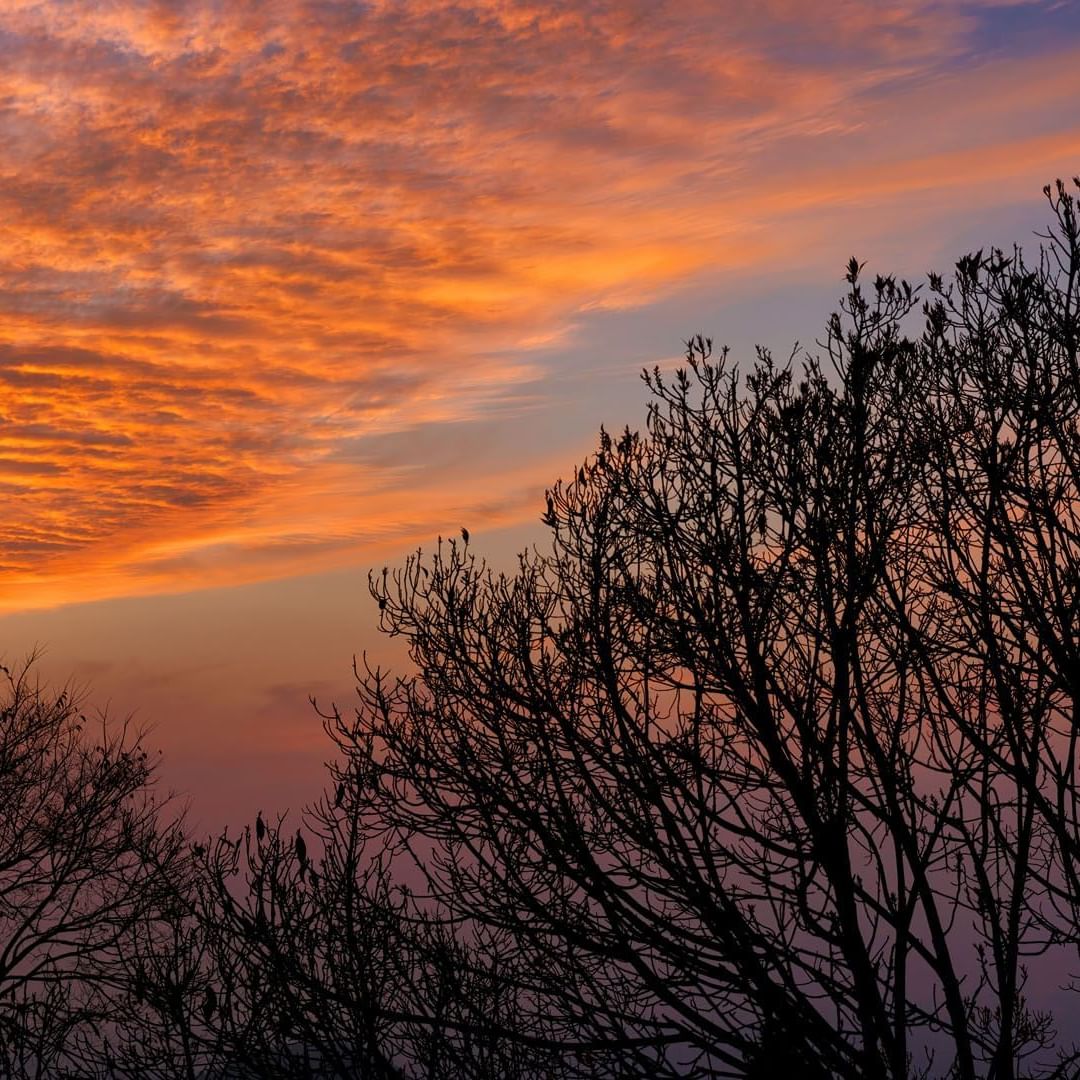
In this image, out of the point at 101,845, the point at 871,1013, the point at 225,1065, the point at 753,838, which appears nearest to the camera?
the point at 871,1013

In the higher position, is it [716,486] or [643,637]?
[716,486]

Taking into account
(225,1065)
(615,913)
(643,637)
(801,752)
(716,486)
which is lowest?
(225,1065)

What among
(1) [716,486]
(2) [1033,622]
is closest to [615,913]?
(1) [716,486]

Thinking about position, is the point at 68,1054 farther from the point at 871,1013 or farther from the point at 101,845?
the point at 871,1013

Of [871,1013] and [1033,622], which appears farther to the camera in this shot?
[1033,622]

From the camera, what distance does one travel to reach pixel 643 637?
34.0ft

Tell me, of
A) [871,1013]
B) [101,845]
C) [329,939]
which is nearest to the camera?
[871,1013]

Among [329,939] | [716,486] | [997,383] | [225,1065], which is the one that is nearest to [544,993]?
[329,939]

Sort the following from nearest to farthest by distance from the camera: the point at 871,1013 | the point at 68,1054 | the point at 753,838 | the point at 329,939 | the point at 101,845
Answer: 1. the point at 871,1013
2. the point at 753,838
3. the point at 329,939
4. the point at 68,1054
5. the point at 101,845

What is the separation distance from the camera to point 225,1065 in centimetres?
1234

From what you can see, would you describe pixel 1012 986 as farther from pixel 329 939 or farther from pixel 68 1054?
pixel 68 1054

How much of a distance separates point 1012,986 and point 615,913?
3.39 metres

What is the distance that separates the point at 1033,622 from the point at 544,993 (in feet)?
18.4

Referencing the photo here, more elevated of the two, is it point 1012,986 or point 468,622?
point 468,622
